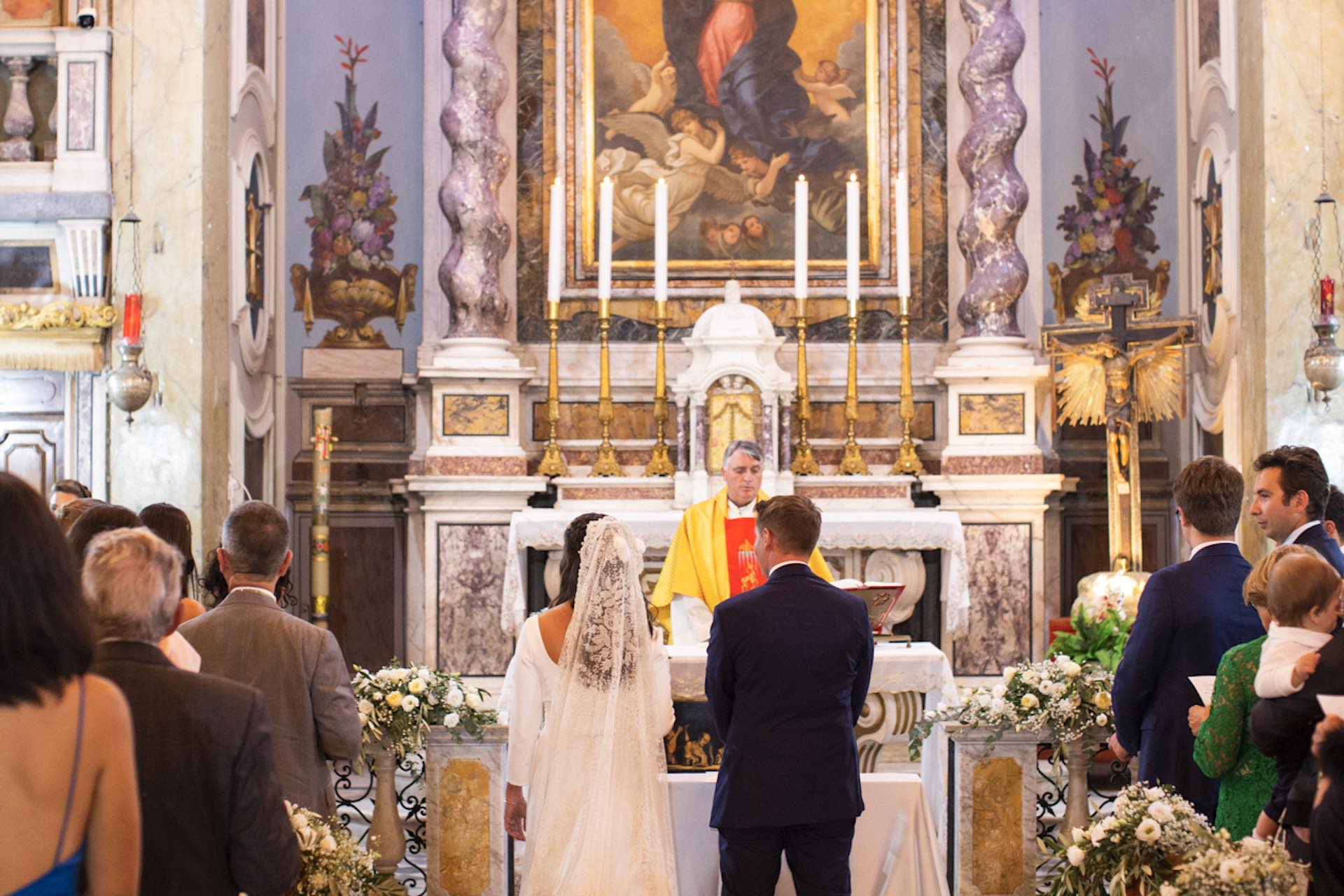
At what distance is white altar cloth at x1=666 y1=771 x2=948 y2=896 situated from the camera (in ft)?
16.8

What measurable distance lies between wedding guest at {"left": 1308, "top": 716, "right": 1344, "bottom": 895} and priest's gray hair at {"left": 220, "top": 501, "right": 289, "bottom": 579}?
2.47 m

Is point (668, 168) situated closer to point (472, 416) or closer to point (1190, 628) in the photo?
point (472, 416)

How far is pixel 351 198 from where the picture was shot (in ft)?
37.2

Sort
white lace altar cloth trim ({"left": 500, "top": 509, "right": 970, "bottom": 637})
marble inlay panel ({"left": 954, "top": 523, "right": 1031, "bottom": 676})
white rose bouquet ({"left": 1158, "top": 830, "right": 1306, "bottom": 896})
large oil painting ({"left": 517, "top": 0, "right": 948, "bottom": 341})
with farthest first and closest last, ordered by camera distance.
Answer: large oil painting ({"left": 517, "top": 0, "right": 948, "bottom": 341})
marble inlay panel ({"left": 954, "top": 523, "right": 1031, "bottom": 676})
white lace altar cloth trim ({"left": 500, "top": 509, "right": 970, "bottom": 637})
white rose bouquet ({"left": 1158, "top": 830, "right": 1306, "bottom": 896})

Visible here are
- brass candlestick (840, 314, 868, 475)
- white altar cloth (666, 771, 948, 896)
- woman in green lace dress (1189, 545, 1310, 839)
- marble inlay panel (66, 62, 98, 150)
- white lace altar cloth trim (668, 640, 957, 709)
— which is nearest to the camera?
woman in green lace dress (1189, 545, 1310, 839)

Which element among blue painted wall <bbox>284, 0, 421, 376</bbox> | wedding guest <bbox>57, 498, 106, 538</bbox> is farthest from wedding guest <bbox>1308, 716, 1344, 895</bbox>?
blue painted wall <bbox>284, 0, 421, 376</bbox>

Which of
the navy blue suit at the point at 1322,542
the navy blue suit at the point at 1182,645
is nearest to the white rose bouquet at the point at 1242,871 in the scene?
the navy blue suit at the point at 1182,645

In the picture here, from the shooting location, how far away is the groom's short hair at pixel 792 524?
14.4 ft

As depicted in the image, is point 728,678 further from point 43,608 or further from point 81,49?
point 81,49

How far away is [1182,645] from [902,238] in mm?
5815

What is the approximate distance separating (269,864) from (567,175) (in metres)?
8.35

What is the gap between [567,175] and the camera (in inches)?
426

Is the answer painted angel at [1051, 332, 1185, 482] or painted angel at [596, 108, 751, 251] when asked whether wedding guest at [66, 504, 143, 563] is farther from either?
painted angel at [596, 108, 751, 251]

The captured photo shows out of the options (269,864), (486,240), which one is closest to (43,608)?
(269,864)
